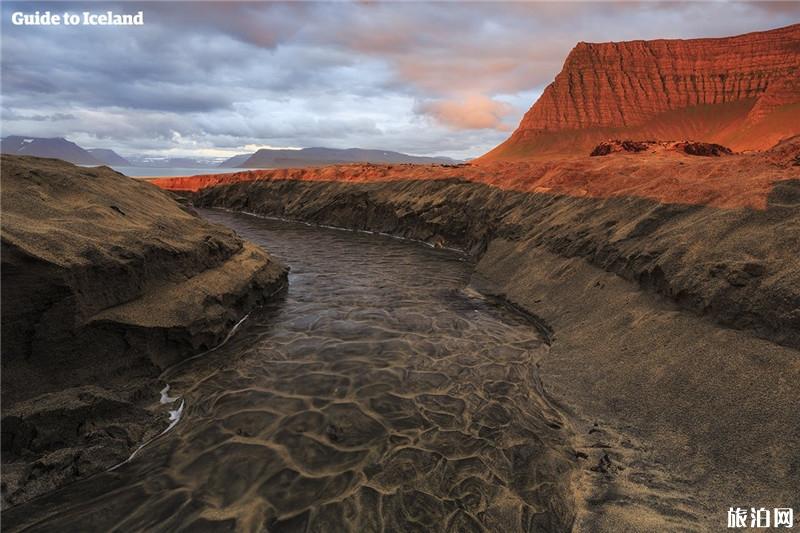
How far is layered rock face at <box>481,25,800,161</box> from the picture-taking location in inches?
3147

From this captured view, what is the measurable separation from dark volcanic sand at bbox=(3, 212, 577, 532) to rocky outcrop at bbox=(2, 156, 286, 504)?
47cm

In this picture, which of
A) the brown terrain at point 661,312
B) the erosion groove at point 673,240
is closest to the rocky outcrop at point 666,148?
the brown terrain at point 661,312

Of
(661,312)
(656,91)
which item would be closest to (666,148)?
(661,312)

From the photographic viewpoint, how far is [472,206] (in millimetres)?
22047

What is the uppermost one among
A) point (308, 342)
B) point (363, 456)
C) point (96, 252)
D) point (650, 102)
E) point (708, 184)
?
point (650, 102)

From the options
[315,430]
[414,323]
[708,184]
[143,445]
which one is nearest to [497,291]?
[414,323]

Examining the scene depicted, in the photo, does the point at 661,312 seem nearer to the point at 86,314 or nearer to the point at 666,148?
the point at 86,314

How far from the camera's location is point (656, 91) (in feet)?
294

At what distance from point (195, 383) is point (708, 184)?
40.1ft

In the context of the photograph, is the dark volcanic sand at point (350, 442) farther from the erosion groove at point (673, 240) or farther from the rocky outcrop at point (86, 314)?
the erosion groove at point (673, 240)

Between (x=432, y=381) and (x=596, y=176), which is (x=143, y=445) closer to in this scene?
(x=432, y=381)

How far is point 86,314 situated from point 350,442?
4.56 meters

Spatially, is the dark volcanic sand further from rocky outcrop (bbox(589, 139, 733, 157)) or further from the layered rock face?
the layered rock face

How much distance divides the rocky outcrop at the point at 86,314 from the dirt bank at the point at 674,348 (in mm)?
6149
